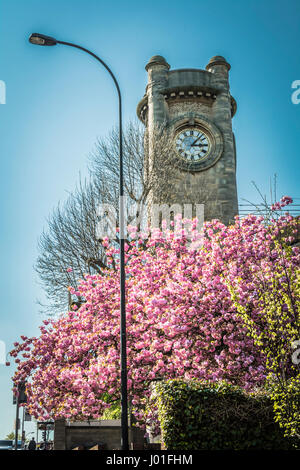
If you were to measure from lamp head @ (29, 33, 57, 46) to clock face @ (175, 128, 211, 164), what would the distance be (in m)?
19.0

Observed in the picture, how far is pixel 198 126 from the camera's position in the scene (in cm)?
3219

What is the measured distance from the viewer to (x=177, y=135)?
31641mm

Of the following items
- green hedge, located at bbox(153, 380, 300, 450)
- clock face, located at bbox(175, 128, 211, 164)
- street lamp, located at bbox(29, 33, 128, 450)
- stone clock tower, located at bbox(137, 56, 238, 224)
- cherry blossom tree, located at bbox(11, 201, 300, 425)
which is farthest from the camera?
clock face, located at bbox(175, 128, 211, 164)

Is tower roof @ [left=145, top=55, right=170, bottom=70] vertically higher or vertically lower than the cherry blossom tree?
higher

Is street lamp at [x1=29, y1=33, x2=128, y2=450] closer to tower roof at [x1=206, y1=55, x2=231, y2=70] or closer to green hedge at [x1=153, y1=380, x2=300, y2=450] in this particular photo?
green hedge at [x1=153, y1=380, x2=300, y2=450]

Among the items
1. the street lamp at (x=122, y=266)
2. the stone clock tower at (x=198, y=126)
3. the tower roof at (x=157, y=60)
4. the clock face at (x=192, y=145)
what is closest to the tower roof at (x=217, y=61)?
the stone clock tower at (x=198, y=126)

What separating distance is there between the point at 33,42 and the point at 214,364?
31.6 ft

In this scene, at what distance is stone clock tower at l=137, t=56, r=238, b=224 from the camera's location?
98.9ft

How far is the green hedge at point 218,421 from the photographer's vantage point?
10.1m

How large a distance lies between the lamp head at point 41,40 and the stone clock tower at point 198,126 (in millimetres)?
17000

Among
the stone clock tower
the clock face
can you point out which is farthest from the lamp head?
the clock face
